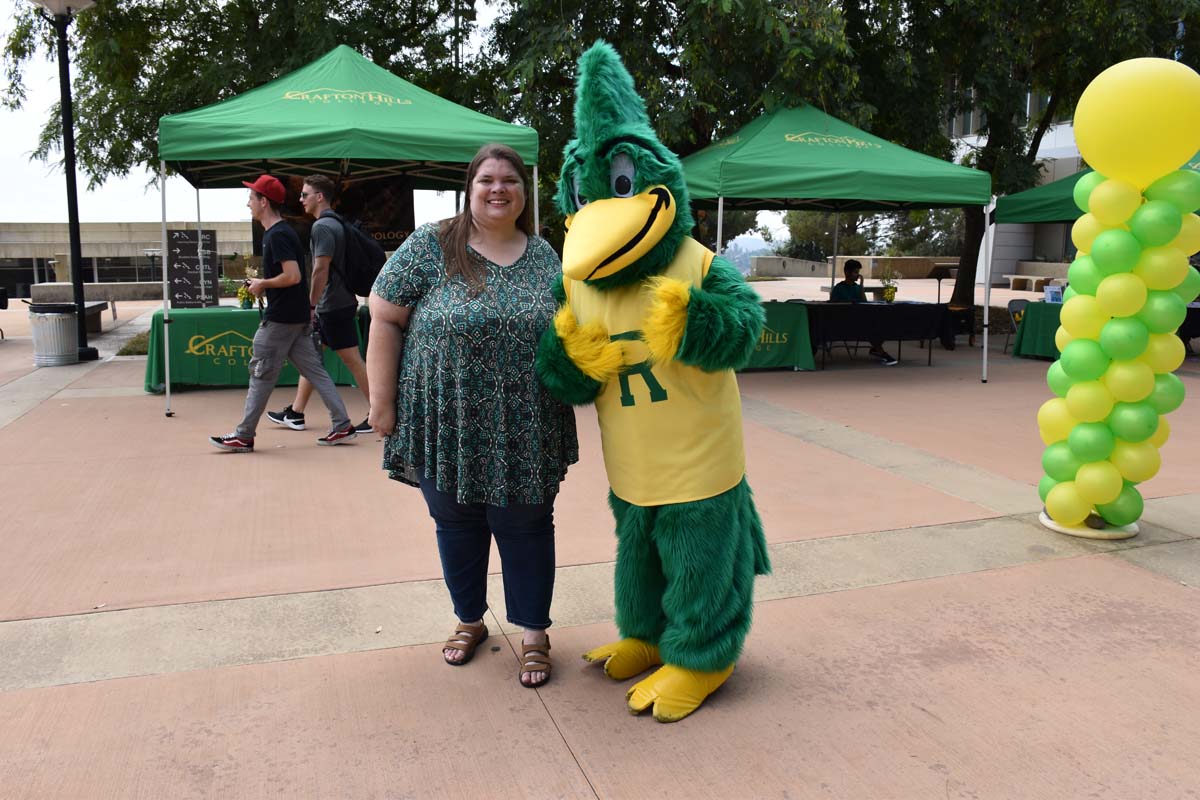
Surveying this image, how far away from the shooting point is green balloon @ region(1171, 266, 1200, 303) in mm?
4711

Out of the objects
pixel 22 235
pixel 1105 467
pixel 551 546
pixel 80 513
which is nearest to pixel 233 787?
pixel 551 546

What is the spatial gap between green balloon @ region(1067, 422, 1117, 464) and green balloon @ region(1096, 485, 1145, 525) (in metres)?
0.22

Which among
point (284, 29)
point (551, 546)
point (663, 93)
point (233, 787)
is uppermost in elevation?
point (284, 29)

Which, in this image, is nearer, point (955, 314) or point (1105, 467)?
point (1105, 467)

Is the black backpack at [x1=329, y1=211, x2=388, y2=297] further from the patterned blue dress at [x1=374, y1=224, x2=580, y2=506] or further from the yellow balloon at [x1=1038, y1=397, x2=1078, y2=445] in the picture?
the yellow balloon at [x1=1038, y1=397, x2=1078, y2=445]

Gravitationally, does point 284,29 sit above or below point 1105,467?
above

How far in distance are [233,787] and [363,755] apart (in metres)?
0.36

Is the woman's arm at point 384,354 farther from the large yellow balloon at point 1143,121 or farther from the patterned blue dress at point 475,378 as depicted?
the large yellow balloon at point 1143,121

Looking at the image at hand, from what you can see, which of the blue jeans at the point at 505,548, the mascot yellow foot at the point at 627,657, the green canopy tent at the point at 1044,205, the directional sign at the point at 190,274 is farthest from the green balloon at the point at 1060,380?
the directional sign at the point at 190,274

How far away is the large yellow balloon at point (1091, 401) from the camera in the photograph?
465 centimetres

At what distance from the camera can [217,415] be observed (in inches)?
318

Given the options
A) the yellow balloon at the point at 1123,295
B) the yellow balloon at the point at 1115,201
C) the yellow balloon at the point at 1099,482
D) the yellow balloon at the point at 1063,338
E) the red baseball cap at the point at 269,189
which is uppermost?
the red baseball cap at the point at 269,189

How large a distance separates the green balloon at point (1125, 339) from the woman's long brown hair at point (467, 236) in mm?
3113

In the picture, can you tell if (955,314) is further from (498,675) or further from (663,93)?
(498,675)
